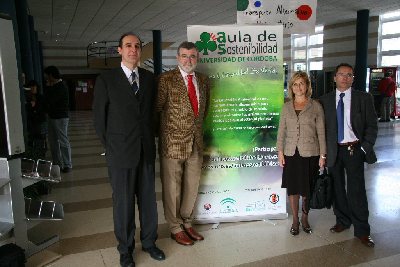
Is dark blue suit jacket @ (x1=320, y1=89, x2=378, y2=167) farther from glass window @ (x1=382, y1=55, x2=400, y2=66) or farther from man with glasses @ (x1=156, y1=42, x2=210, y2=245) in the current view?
glass window @ (x1=382, y1=55, x2=400, y2=66)

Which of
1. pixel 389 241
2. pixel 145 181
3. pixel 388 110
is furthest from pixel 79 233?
pixel 388 110

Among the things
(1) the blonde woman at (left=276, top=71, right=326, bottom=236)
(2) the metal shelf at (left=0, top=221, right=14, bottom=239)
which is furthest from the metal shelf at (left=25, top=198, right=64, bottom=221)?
(1) the blonde woman at (left=276, top=71, right=326, bottom=236)

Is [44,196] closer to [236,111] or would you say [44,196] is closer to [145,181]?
[145,181]

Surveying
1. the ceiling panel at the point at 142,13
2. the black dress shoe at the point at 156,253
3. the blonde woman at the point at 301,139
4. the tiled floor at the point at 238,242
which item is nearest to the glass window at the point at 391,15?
the ceiling panel at the point at 142,13

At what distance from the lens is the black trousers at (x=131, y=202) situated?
2553mm

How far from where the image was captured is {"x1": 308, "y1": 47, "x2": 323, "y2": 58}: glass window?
1696 cm

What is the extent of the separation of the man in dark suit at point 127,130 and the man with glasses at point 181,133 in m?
0.18

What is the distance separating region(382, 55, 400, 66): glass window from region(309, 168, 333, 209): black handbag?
12.5 metres

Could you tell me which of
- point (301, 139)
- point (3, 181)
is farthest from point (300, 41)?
point (3, 181)

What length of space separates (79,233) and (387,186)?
12.3ft

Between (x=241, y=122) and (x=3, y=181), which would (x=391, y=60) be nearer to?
(x=241, y=122)

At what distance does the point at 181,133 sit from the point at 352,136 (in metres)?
1.39

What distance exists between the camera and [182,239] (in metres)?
2.96

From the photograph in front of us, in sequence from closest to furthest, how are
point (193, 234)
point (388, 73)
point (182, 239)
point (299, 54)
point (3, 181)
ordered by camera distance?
point (3, 181)
point (182, 239)
point (193, 234)
point (388, 73)
point (299, 54)
